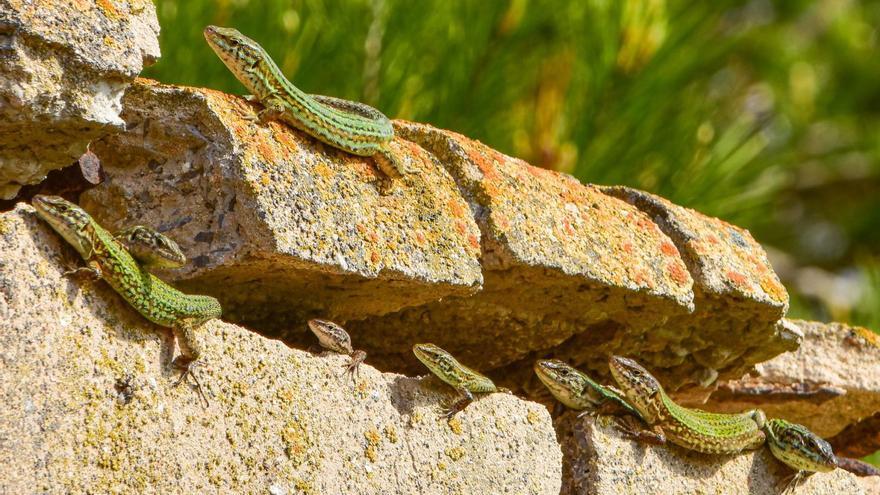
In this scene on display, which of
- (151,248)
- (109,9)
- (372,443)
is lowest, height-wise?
(372,443)

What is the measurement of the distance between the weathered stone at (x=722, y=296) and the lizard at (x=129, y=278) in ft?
4.94

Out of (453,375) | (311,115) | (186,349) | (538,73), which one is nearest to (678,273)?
(453,375)

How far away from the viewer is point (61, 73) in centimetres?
236

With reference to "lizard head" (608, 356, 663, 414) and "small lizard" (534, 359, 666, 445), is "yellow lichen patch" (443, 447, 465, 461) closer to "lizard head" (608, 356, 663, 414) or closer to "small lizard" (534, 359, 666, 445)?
"small lizard" (534, 359, 666, 445)

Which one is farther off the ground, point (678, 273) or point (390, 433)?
point (678, 273)

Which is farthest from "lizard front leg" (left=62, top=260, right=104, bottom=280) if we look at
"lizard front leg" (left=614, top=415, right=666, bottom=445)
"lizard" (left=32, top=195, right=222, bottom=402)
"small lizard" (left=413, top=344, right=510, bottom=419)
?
"lizard front leg" (left=614, top=415, right=666, bottom=445)

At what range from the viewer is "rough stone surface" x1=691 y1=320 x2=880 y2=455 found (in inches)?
164

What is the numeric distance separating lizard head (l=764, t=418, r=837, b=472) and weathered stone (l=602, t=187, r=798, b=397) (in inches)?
10.5

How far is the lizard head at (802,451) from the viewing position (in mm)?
3605

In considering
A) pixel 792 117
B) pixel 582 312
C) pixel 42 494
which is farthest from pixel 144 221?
pixel 792 117

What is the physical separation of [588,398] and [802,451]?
2.31 feet

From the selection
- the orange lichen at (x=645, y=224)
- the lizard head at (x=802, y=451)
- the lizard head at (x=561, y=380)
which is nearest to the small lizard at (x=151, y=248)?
the lizard head at (x=561, y=380)

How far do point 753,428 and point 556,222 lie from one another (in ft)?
2.93

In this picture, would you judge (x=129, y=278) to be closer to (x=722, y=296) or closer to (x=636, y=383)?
(x=636, y=383)
